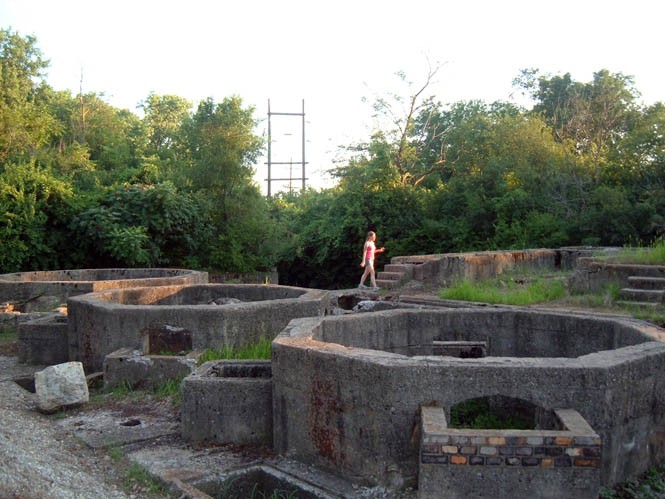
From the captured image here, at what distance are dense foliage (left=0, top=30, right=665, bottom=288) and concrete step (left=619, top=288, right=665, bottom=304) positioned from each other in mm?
6403

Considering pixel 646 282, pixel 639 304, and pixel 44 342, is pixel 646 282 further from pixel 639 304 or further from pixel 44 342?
pixel 44 342

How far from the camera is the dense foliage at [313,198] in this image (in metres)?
16.3

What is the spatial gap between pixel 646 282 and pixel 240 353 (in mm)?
5952

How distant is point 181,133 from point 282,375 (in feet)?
59.6

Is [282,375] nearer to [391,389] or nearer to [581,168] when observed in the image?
[391,389]

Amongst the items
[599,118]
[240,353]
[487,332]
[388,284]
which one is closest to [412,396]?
[487,332]

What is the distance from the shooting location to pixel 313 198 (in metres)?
24.1

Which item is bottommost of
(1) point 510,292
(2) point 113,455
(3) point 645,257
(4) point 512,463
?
(2) point 113,455

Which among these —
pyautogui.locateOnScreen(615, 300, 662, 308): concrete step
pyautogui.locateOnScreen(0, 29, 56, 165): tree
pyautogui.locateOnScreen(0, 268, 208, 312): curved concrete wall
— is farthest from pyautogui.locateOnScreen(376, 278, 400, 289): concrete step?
pyautogui.locateOnScreen(0, 29, 56, 165): tree

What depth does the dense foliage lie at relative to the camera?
16266 mm

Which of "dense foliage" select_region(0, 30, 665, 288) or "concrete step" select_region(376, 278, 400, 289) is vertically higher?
"dense foliage" select_region(0, 30, 665, 288)

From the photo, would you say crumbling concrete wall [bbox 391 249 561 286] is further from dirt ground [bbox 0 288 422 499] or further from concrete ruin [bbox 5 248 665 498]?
dirt ground [bbox 0 288 422 499]

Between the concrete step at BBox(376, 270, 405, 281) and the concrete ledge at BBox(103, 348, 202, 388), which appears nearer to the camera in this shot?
the concrete ledge at BBox(103, 348, 202, 388)

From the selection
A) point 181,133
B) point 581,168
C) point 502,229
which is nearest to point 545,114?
point 581,168
